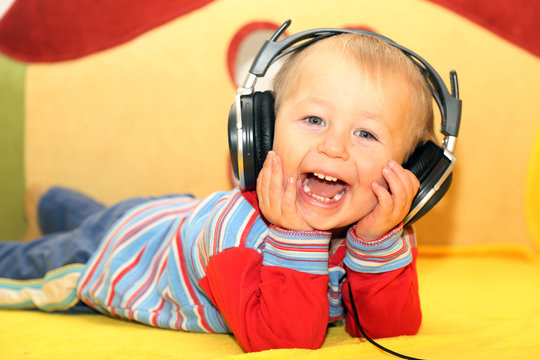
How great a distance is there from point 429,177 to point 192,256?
0.41 m

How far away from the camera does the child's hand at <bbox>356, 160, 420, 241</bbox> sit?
2.82ft

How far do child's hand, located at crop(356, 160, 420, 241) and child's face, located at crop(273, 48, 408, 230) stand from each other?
1.0 inches

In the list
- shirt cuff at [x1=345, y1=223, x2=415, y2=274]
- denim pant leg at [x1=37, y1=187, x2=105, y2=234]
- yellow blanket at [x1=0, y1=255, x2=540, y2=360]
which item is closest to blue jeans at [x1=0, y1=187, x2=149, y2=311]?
denim pant leg at [x1=37, y1=187, x2=105, y2=234]

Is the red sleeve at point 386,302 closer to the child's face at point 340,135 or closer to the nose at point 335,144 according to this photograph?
the child's face at point 340,135

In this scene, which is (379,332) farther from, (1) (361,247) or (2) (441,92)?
(2) (441,92)

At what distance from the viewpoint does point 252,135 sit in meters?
0.88

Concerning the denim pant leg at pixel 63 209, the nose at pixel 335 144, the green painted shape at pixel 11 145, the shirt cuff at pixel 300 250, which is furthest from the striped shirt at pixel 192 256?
the green painted shape at pixel 11 145

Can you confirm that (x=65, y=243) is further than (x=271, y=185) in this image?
Yes

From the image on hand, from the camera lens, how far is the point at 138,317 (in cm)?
104

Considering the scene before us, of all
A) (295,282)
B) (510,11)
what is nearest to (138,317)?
(295,282)

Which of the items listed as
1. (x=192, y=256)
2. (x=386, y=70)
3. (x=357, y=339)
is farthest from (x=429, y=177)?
(x=192, y=256)

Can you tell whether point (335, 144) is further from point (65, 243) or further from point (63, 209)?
point (63, 209)

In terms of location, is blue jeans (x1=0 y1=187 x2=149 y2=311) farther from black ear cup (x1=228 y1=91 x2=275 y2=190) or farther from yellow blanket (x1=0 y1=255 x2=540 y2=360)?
black ear cup (x1=228 y1=91 x2=275 y2=190)

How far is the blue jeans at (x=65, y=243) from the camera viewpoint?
121 centimetres
